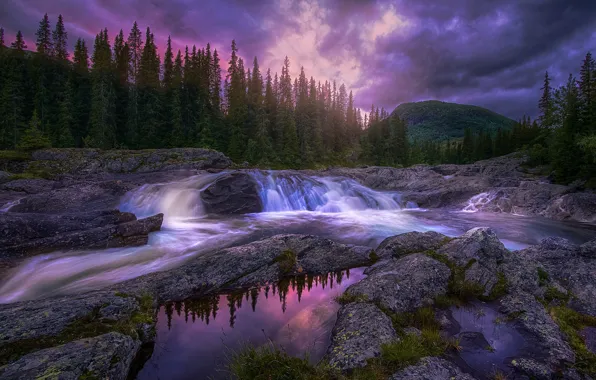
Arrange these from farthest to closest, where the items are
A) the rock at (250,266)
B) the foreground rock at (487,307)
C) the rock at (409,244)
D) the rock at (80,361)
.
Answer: the rock at (409,244) < the rock at (250,266) < the foreground rock at (487,307) < the rock at (80,361)

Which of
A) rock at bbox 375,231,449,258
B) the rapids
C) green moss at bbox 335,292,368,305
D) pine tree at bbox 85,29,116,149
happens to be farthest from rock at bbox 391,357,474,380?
pine tree at bbox 85,29,116,149

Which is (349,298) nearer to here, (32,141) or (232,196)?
(232,196)

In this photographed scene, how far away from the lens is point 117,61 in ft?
193

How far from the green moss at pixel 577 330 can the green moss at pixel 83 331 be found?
24.2ft

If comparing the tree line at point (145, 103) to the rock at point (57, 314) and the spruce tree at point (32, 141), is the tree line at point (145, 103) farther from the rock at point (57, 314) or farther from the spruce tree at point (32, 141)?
the rock at point (57, 314)

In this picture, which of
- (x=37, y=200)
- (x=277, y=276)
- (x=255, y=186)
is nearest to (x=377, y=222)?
(x=255, y=186)

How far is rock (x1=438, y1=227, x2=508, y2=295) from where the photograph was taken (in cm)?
667

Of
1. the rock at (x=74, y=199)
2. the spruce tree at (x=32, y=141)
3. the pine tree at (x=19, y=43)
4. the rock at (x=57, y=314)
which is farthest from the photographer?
the pine tree at (x=19, y=43)

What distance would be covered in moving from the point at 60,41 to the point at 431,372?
318 feet

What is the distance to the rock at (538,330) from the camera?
421 centimetres

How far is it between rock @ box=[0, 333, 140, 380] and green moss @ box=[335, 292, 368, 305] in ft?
14.6

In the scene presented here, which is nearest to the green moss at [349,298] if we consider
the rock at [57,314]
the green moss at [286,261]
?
the green moss at [286,261]

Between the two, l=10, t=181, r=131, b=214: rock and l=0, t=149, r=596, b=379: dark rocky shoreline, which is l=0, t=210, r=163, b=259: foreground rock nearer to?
l=0, t=149, r=596, b=379: dark rocky shoreline

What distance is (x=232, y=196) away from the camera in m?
20.6
